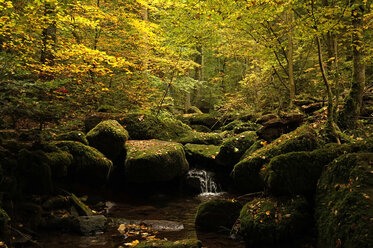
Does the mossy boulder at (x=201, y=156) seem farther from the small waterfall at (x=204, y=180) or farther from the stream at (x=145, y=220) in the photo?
the stream at (x=145, y=220)

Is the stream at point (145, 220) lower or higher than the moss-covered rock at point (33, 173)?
lower

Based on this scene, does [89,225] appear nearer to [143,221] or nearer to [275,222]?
[143,221]

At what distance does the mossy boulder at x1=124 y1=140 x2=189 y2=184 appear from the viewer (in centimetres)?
786

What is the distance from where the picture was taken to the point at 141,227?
5.63 m

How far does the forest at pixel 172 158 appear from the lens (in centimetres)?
427

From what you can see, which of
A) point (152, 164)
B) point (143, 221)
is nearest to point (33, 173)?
point (143, 221)

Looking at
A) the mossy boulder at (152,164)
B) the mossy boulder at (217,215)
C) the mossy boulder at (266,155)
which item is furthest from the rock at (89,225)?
the mossy boulder at (266,155)

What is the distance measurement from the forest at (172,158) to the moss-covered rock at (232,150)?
4cm

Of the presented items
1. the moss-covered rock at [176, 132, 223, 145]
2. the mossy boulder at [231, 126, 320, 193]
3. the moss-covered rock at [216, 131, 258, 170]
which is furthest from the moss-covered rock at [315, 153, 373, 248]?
the moss-covered rock at [176, 132, 223, 145]

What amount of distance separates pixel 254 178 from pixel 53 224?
4.60m

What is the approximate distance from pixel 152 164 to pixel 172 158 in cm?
77

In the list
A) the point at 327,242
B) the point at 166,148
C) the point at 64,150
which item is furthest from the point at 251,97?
the point at 327,242

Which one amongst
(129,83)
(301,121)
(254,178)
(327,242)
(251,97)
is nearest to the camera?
(327,242)

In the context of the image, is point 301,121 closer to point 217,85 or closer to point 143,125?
point 143,125
